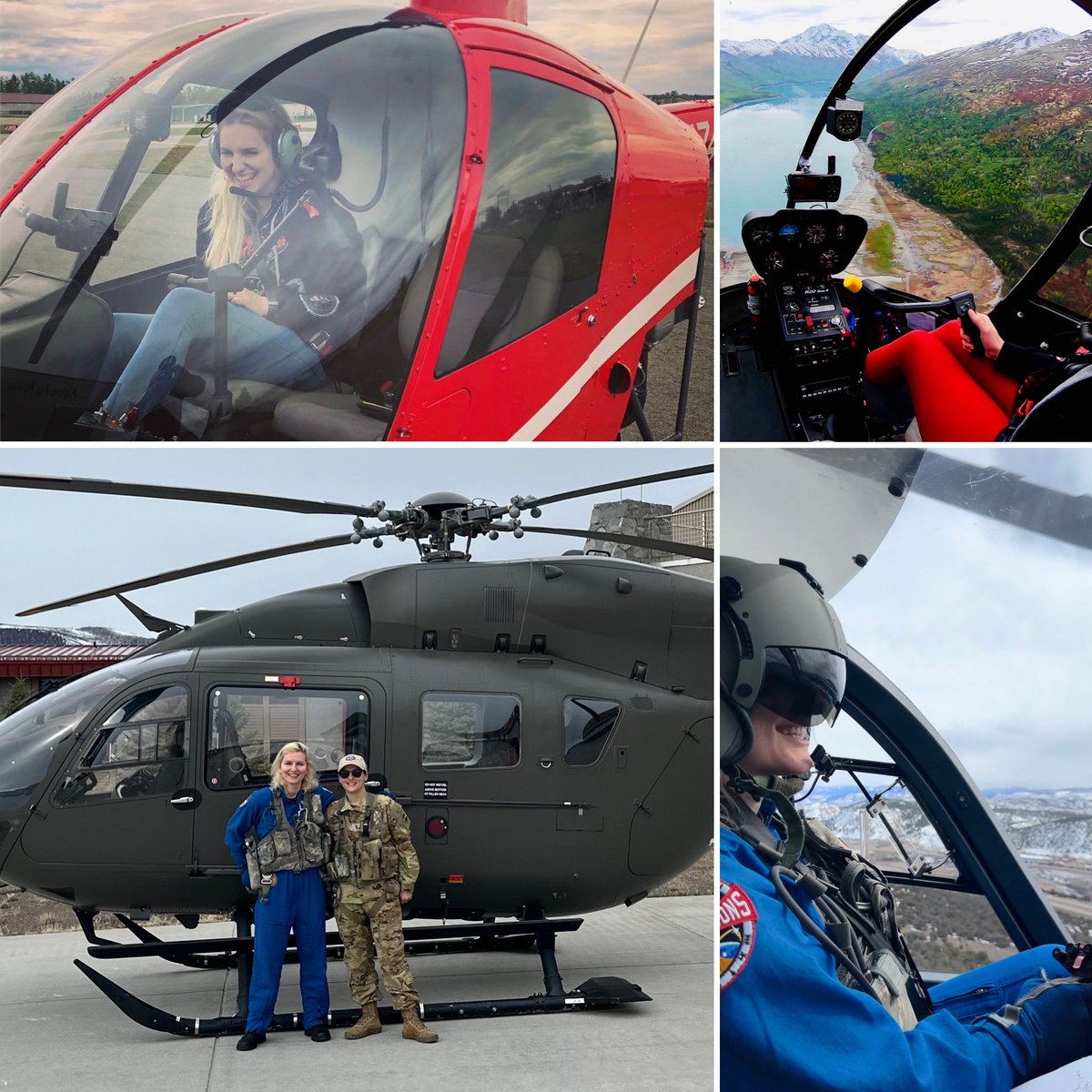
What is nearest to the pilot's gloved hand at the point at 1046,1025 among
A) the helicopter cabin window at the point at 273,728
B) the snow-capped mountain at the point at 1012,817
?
the snow-capped mountain at the point at 1012,817

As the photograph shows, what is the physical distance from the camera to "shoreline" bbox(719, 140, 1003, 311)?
147 inches

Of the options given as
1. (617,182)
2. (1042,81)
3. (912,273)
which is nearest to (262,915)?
(617,182)

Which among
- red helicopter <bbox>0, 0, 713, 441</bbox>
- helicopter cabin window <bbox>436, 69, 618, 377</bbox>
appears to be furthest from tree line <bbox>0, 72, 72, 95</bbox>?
helicopter cabin window <bbox>436, 69, 618, 377</bbox>

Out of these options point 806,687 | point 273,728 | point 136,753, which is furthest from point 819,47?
point 136,753

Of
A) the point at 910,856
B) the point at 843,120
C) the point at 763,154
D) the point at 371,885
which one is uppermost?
the point at 843,120

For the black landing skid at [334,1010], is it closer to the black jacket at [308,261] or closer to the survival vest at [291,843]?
the survival vest at [291,843]

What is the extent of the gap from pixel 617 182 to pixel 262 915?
129 inches

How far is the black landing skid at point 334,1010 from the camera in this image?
15.5ft

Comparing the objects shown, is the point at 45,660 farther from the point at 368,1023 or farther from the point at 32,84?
the point at 32,84

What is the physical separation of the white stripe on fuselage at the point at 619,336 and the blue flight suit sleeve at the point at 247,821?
197 cm

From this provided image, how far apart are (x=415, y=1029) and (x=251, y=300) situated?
308 cm

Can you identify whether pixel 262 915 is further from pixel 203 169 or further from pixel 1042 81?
pixel 1042 81

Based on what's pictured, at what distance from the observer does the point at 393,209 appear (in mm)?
3707

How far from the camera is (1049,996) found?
12.3 feet
